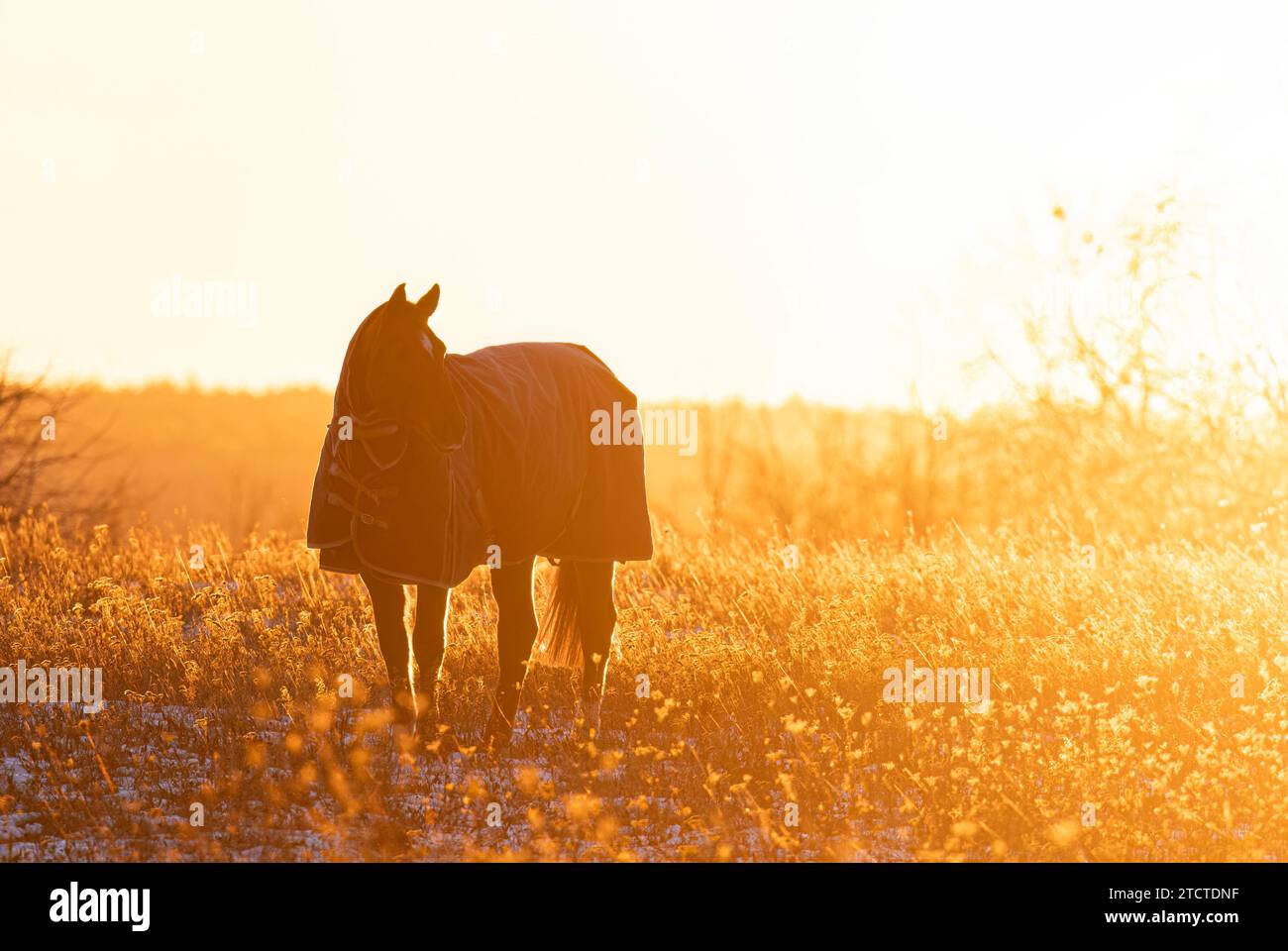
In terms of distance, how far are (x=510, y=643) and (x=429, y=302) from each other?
1.86 meters

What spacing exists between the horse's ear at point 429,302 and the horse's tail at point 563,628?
A: 219cm

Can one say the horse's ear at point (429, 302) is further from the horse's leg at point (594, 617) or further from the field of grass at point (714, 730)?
the horse's leg at point (594, 617)

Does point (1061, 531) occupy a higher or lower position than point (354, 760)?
higher

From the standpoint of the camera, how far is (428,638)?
682 centimetres

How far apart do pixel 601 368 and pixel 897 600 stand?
3.05 meters

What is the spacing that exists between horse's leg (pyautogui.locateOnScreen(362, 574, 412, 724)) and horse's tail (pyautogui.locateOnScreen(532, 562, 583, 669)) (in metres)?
1.51

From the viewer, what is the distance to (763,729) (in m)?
7.62

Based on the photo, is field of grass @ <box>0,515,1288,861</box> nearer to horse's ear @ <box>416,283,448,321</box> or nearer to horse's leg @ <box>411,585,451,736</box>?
horse's leg @ <box>411,585,451,736</box>

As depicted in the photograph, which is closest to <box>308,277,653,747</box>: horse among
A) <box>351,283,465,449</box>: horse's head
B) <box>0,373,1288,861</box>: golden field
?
<box>351,283,465,449</box>: horse's head

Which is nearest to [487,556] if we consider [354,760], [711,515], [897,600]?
[354,760]

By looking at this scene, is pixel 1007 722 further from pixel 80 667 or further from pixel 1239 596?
pixel 80 667

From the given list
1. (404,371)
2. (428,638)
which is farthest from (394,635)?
(404,371)

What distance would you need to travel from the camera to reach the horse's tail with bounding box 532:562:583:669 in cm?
823

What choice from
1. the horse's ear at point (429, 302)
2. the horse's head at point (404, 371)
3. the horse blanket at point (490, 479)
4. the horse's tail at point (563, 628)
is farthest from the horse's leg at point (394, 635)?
the horse's tail at point (563, 628)
